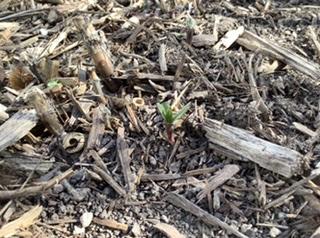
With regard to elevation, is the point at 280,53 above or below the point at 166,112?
below

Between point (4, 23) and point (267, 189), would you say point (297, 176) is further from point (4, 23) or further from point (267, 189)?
point (4, 23)

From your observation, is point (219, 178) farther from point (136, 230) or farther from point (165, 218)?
point (136, 230)

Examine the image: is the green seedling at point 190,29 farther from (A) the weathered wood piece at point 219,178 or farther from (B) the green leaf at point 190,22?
(A) the weathered wood piece at point 219,178

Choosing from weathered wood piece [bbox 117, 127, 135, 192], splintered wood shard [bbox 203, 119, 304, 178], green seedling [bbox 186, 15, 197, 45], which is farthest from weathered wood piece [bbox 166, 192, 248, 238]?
green seedling [bbox 186, 15, 197, 45]

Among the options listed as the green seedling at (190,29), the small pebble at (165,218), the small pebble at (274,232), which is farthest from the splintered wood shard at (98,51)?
the small pebble at (274,232)

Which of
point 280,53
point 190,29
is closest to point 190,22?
point 190,29

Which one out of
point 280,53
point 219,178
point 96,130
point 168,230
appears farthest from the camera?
point 280,53

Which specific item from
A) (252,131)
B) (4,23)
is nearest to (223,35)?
(252,131)
